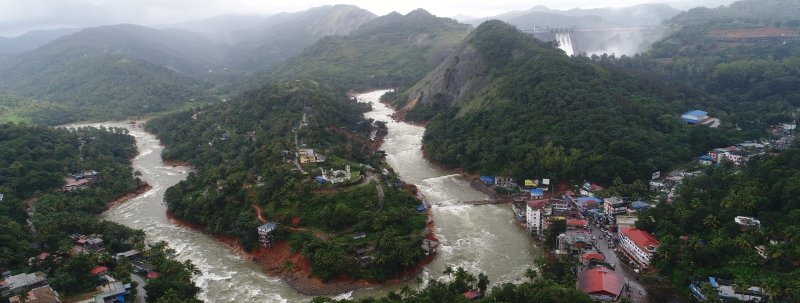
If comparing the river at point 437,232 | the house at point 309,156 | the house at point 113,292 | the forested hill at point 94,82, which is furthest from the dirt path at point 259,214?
the forested hill at point 94,82

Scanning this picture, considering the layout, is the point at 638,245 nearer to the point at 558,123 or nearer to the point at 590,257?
the point at 590,257

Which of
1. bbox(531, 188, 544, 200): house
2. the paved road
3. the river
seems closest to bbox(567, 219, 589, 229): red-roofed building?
the river

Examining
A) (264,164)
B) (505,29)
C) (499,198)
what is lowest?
(499,198)

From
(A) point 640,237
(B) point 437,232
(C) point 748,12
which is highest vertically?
(C) point 748,12

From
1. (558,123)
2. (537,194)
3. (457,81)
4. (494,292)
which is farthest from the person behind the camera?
(457,81)

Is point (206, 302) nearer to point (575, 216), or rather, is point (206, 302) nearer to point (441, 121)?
point (575, 216)

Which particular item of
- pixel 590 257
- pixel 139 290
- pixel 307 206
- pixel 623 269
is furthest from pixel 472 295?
pixel 139 290

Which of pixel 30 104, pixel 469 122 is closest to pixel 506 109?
pixel 469 122
